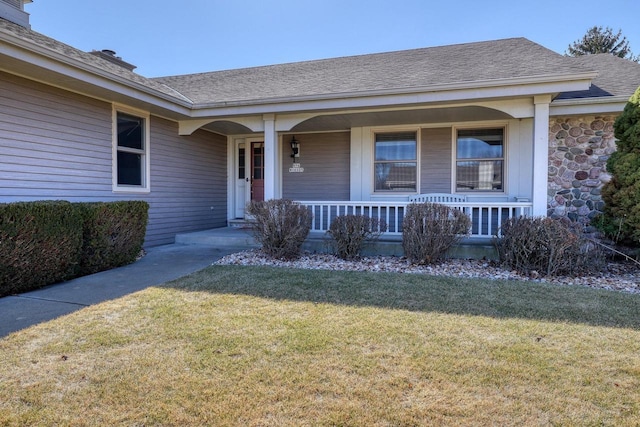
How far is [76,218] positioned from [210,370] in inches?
142

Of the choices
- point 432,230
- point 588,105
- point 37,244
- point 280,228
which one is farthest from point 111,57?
point 588,105

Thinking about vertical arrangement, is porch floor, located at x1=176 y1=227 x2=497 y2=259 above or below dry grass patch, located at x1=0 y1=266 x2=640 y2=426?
above

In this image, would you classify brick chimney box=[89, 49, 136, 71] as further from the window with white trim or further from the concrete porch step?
the window with white trim

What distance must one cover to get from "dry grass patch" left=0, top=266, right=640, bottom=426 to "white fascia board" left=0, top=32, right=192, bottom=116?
3.41 meters

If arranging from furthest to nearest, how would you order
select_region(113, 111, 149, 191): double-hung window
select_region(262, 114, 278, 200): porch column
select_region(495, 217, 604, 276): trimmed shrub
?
select_region(262, 114, 278, 200): porch column
select_region(113, 111, 149, 191): double-hung window
select_region(495, 217, 604, 276): trimmed shrub

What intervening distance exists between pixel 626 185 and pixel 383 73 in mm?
4586

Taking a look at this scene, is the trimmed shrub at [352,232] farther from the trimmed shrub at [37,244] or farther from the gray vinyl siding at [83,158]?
the gray vinyl siding at [83,158]

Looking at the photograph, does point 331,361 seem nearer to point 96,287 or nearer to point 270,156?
point 96,287

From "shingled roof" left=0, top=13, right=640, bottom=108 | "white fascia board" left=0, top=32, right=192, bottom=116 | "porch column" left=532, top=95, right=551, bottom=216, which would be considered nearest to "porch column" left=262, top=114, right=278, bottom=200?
"shingled roof" left=0, top=13, right=640, bottom=108

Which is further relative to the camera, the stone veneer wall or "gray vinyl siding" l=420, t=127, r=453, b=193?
"gray vinyl siding" l=420, t=127, r=453, b=193

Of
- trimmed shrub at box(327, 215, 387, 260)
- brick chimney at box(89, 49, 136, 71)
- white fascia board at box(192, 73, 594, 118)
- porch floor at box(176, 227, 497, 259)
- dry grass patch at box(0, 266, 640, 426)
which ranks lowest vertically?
dry grass patch at box(0, 266, 640, 426)

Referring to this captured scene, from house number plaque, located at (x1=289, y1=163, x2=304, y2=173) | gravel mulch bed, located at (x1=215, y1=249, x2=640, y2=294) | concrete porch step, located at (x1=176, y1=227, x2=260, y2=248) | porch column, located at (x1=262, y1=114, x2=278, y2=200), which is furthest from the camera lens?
house number plaque, located at (x1=289, y1=163, x2=304, y2=173)

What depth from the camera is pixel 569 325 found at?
320 centimetres

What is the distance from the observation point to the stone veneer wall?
7055 millimetres
